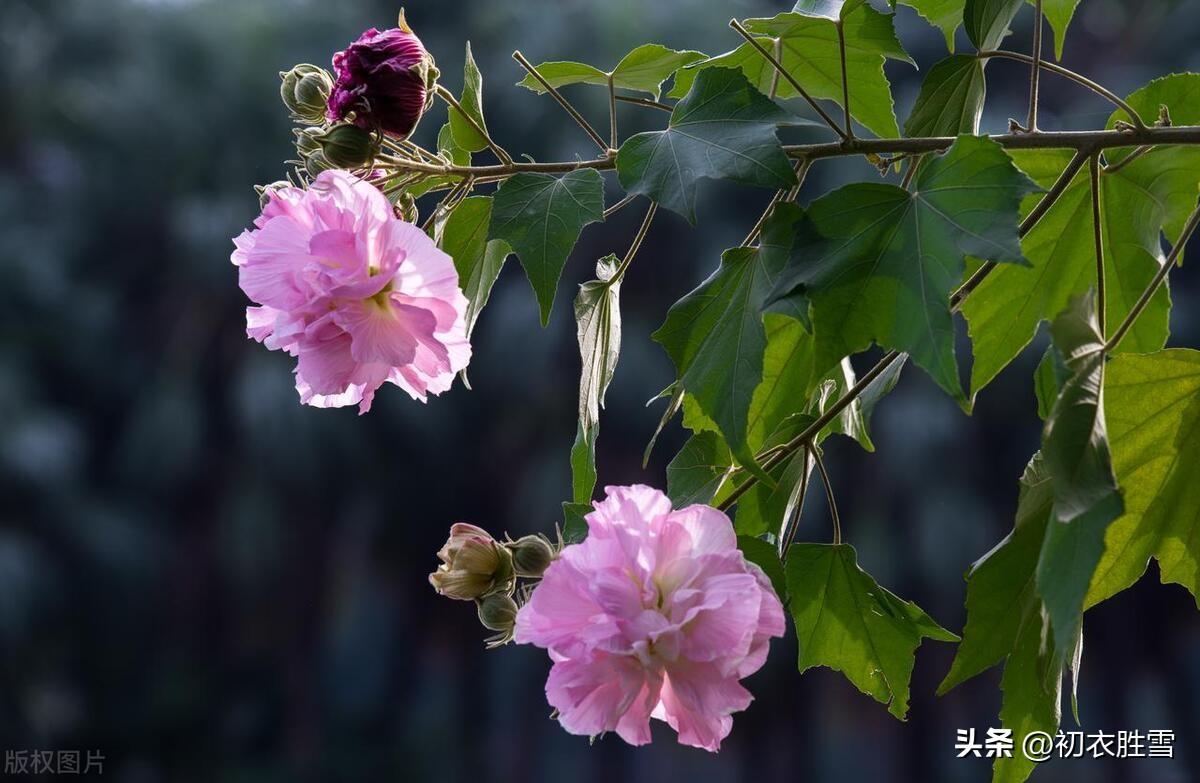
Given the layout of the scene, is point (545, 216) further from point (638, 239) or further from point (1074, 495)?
point (1074, 495)

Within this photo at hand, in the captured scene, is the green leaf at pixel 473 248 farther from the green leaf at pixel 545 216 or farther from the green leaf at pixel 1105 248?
the green leaf at pixel 1105 248

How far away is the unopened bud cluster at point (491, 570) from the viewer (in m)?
0.31

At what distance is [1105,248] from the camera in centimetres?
38

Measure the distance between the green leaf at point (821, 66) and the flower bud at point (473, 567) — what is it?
16 centimetres

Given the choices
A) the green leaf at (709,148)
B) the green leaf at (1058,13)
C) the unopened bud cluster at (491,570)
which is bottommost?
the unopened bud cluster at (491,570)

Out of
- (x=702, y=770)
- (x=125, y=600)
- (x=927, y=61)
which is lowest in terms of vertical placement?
(x=702, y=770)

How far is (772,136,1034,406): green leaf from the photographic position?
10.3 inches

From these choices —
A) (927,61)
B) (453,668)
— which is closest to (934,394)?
(927,61)

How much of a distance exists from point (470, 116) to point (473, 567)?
0.12 metres

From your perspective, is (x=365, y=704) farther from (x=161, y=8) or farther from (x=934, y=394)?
(x=161, y=8)

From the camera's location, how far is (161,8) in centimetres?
638

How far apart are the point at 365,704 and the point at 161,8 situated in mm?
3624

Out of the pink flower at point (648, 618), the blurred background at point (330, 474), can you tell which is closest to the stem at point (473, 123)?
the pink flower at point (648, 618)

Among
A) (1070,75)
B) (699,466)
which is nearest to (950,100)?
(1070,75)
